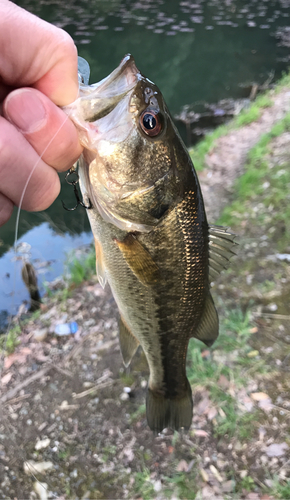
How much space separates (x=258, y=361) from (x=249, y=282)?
0.91 m

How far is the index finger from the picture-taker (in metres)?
0.96

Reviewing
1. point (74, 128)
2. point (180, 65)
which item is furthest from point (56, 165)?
point (180, 65)

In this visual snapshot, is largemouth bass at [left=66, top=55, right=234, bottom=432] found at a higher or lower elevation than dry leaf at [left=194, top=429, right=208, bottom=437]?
higher

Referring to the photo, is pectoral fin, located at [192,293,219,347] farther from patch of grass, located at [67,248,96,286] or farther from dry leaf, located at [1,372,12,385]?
patch of grass, located at [67,248,96,286]

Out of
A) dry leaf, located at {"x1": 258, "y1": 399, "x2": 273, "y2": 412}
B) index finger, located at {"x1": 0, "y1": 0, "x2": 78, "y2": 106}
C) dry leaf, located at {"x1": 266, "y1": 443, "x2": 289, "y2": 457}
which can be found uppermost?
index finger, located at {"x1": 0, "y1": 0, "x2": 78, "y2": 106}

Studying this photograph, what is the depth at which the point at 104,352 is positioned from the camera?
3318 millimetres

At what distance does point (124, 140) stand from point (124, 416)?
8.22 feet

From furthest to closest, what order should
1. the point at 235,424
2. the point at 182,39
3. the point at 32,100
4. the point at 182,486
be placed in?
the point at 182,39, the point at 235,424, the point at 182,486, the point at 32,100

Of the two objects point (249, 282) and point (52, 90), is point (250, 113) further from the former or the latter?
point (52, 90)

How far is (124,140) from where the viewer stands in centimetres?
124

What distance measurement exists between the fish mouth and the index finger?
0.06 metres

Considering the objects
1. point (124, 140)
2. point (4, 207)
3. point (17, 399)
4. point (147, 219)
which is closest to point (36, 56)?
point (124, 140)

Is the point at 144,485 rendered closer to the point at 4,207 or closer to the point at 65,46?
the point at 4,207

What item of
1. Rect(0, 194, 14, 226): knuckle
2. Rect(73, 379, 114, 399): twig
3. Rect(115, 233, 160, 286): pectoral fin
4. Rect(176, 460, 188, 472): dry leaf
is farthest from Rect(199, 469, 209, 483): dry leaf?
Rect(0, 194, 14, 226): knuckle
